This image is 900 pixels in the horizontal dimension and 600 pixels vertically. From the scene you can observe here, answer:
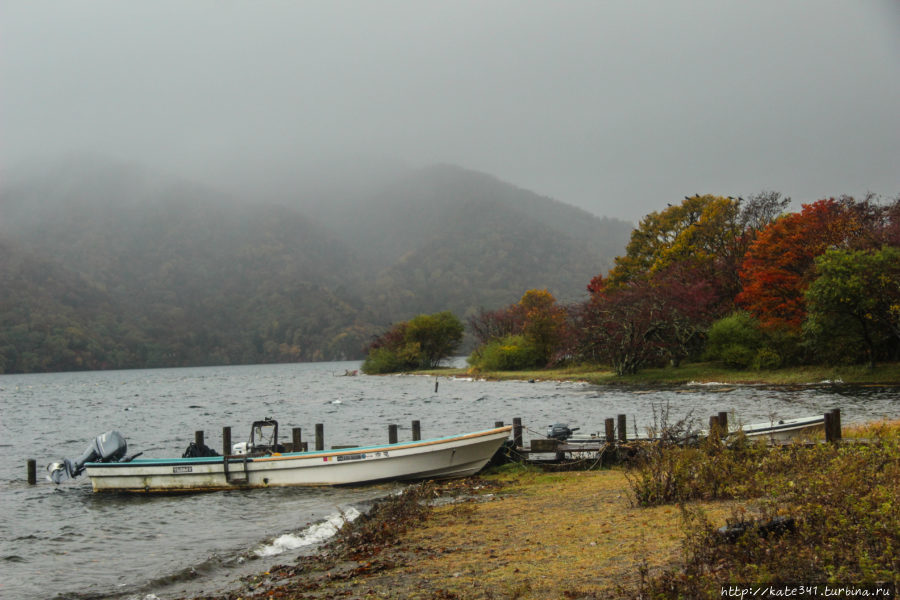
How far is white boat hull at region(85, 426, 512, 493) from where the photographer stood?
19031 millimetres

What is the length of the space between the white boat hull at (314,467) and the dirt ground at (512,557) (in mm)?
4443

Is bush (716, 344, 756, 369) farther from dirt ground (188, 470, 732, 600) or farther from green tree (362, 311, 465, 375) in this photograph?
green tree (362, 311, 465, 375)

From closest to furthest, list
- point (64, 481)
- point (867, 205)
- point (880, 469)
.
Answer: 1. point (880, 469)
2. point (64, 481)
3. point (867, 205)

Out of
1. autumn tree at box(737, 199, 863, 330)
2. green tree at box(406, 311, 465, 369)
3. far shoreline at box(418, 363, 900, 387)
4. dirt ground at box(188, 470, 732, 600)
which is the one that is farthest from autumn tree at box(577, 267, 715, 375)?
green tree at box(406, 311, 465, 369)

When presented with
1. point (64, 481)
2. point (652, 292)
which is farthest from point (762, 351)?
point (64, 481)

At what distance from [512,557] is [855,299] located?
42.3 m

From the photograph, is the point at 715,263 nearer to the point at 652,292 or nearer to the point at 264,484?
the point at 652,292

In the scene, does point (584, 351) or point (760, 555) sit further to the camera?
point (584, 351)

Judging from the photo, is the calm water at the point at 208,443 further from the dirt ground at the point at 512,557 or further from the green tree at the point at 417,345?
the green tree at the point at 417,345

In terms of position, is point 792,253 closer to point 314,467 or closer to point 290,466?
point 314,467

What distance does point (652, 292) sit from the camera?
63875 millimetres

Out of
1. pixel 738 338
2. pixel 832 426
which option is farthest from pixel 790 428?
pixel 738 338

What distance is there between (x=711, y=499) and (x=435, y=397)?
4986 centimetres

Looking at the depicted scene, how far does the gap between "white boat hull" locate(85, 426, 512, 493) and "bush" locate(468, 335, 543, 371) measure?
71658 mm
